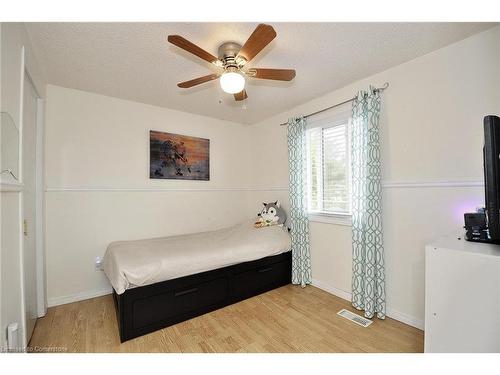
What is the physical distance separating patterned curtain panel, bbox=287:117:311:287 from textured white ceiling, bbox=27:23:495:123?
52 centimetres

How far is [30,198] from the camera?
192 cm

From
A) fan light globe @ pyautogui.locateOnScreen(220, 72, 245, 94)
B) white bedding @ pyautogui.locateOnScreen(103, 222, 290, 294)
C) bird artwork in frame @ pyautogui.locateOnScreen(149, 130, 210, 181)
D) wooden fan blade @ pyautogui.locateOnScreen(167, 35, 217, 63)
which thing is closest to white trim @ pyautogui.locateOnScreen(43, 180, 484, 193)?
bird artwork in frame @ pyautogui.locateOnScreen(149, 130, 210, 181)

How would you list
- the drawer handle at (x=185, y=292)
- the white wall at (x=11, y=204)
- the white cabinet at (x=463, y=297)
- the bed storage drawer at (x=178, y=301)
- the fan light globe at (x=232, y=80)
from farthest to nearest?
the drawer handle at (x=185, y=292) → the bed storage drawer at (x=178, y=301) → the fan light globe at (x=232, y=80) → the white wall at (x=11, y=204) → the white cabinet at (x=463, y=297)

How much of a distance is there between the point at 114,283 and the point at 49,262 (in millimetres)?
1093

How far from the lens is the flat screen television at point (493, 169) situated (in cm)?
102

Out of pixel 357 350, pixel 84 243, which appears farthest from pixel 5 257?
pixel 357 350

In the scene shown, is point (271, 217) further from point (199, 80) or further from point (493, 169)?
point (493, 169)

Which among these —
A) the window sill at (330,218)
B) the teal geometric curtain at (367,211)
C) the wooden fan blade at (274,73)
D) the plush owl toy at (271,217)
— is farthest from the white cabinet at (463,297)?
the plush owl toy at (271,217)

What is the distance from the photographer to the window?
250cm

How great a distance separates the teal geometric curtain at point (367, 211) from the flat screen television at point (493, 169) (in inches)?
39.7

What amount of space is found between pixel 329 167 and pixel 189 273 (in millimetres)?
1930

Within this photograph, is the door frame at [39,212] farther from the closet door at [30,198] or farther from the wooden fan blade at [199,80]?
the wooden fan blade at [199,80]

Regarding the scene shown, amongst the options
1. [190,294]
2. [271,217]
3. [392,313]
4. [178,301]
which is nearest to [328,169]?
[271,217]

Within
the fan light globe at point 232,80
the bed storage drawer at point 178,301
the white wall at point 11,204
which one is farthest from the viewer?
the bed storage drawer at point 178,301
